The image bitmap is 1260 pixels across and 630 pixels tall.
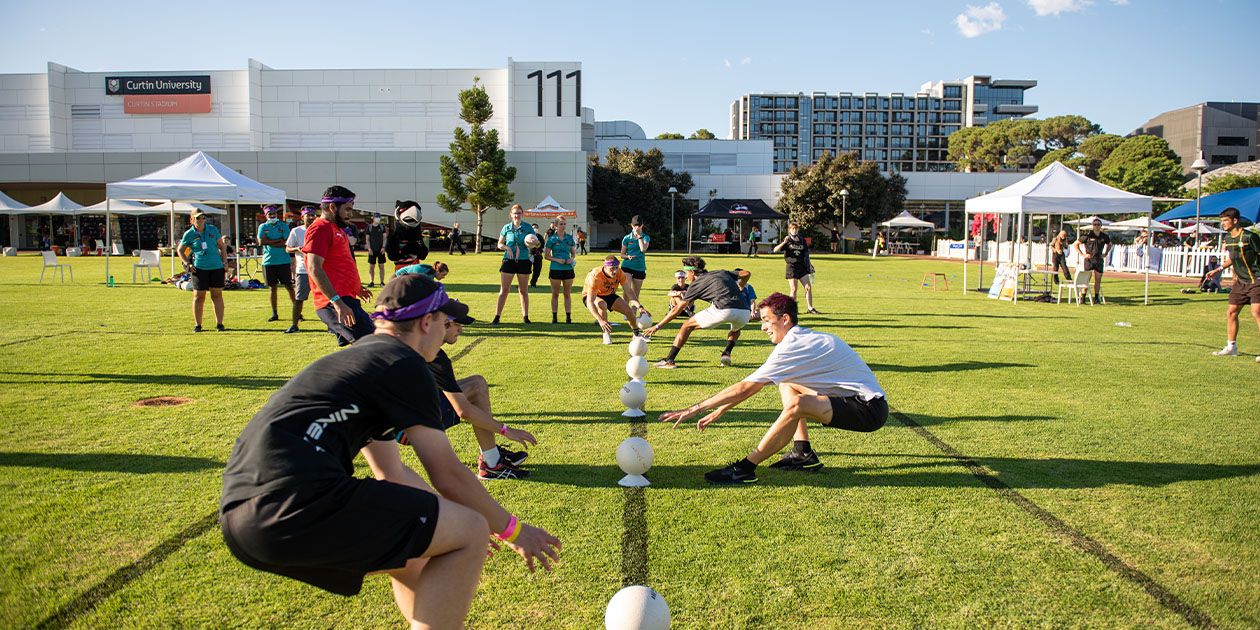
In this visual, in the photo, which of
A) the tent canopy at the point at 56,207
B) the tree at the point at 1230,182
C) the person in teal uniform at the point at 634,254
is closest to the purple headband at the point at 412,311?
the person in teal uniform at the point at 634,254

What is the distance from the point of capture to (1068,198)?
1884 cm

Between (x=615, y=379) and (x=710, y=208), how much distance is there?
41237mm

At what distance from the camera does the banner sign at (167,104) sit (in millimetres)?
57062

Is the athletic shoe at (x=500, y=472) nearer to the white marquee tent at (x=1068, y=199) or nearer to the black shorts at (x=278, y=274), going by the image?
the black shorts at (x=278, y=274)

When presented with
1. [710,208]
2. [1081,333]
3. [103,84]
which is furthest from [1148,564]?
[103,84]

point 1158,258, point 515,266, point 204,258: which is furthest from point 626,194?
point 204,258

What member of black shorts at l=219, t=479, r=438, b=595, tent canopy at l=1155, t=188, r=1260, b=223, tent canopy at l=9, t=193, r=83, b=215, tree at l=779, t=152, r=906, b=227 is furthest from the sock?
tree at l=779, t=152, r=906, b=227

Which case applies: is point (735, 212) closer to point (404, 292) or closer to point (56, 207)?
point (56, 207)

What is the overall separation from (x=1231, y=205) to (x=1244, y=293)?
69.2 feet

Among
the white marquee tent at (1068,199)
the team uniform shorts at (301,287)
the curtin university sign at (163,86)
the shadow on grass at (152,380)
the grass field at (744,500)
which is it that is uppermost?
the curtin university sign at (163,86)

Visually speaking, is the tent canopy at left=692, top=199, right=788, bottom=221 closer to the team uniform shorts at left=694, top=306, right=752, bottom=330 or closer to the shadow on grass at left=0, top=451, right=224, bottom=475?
the team uniform shorts at left=694, top=306, right=752, bottom=330

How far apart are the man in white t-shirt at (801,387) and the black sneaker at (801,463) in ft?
0.17

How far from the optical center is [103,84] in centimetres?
5694

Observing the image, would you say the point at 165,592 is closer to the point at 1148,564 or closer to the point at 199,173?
the point at 1148,564
